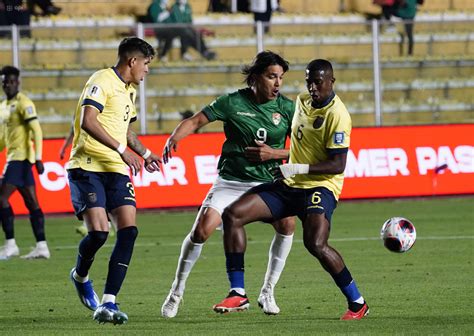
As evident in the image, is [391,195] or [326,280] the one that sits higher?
[326,280]

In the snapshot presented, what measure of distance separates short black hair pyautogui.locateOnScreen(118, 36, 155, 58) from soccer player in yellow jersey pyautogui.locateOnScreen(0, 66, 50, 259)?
18.5ft

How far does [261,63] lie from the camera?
35.3ft

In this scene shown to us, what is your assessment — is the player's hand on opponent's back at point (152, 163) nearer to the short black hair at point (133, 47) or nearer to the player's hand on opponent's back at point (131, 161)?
the player's hand on opponent's back at point (131, 161)

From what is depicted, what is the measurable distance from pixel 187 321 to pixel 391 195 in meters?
13.3

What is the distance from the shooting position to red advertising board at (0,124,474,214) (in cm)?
2221

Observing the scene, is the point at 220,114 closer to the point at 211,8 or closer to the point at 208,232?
the point at 208,232

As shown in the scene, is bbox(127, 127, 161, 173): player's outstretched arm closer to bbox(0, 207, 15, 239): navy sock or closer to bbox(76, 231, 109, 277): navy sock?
bbox(76, 231, 109, 277): navy sock

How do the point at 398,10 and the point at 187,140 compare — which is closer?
the point at 187,140

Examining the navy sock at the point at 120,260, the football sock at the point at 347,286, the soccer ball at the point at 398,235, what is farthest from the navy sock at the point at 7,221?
the football sock at the point at 347,286

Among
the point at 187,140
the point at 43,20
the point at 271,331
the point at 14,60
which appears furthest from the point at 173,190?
the point at 271,331

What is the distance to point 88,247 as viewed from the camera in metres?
10.4

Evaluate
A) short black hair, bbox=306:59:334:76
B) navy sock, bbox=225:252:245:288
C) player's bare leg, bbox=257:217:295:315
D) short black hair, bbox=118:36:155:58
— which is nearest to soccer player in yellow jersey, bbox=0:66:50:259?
player's bare leg, bbox=257:217:295:315

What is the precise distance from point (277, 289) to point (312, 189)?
218cm

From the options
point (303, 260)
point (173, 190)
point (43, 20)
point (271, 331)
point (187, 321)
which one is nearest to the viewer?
point (271, 331)
